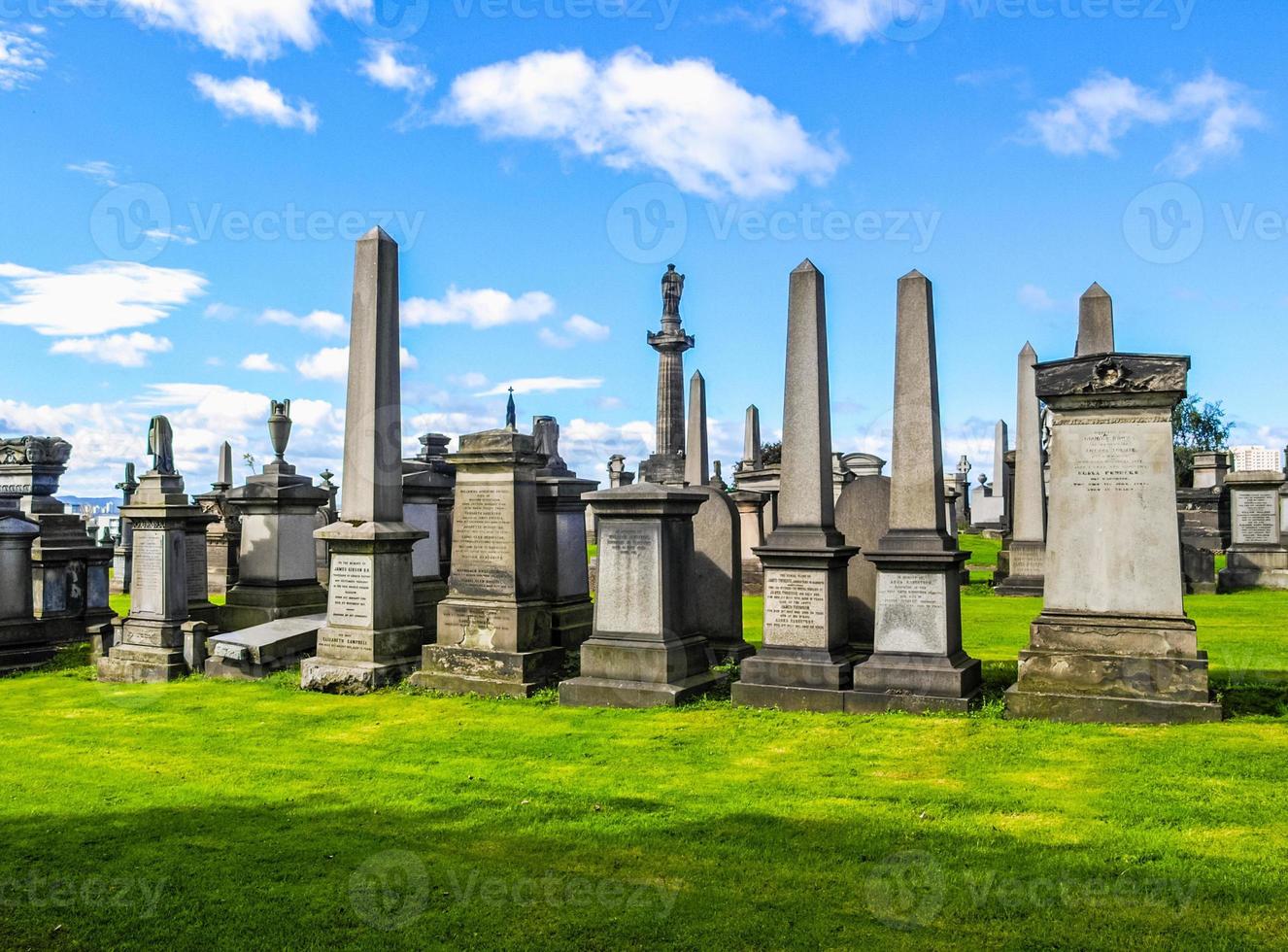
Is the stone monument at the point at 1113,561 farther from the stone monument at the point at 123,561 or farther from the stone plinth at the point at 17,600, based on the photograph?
the stone monument at the point at 123,561

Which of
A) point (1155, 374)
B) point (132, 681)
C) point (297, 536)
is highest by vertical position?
point (1155, 374)

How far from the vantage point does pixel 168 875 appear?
5035 mm

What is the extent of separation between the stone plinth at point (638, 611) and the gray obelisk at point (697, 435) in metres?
13.7

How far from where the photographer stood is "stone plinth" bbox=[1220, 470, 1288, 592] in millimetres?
19703

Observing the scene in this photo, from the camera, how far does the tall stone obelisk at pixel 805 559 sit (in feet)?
29.3

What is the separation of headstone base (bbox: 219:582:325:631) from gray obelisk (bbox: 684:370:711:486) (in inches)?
448

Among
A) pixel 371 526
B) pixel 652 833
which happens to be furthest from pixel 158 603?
pixel 652 833

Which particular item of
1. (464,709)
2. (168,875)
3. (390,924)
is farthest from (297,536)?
(390,924)

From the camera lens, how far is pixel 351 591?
1082cm

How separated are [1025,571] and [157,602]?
579 inches

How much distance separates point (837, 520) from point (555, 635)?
11.9 ft

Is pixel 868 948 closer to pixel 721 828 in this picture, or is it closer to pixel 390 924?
pixel 721 828

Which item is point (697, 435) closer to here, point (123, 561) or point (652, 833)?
point (123, 561)

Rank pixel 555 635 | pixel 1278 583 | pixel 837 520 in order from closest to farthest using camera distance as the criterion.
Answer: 1. pixel 837 520
2. pixel 555 635
3. pixel 1278 583
